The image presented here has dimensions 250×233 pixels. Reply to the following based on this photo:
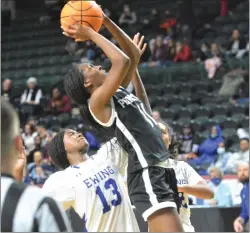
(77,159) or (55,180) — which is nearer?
(55,180)

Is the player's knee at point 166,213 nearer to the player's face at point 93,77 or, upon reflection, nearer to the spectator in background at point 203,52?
the player's face at point 93,77

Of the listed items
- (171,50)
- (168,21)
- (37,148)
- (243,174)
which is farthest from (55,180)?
(168,21)

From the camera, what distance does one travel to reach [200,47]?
50.9 ft

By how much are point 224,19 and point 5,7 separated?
8.07 meters

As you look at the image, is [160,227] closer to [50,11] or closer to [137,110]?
[137,110]

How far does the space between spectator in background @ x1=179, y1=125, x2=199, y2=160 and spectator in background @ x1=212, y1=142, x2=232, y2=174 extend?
21.9 inches

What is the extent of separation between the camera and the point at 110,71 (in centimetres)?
400

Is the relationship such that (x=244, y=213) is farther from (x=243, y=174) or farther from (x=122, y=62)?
(x=122, y=62)

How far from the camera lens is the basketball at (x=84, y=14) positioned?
4.25 m

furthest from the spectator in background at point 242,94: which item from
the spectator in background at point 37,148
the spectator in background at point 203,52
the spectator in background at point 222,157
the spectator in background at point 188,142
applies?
the spectator in background at point 37,148

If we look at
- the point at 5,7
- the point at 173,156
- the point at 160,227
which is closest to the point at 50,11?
the point at 5,7

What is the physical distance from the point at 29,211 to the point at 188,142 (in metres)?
10.3

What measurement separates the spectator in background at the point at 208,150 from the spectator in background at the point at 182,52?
343 cm

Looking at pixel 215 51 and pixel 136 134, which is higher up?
pixel 215 51
